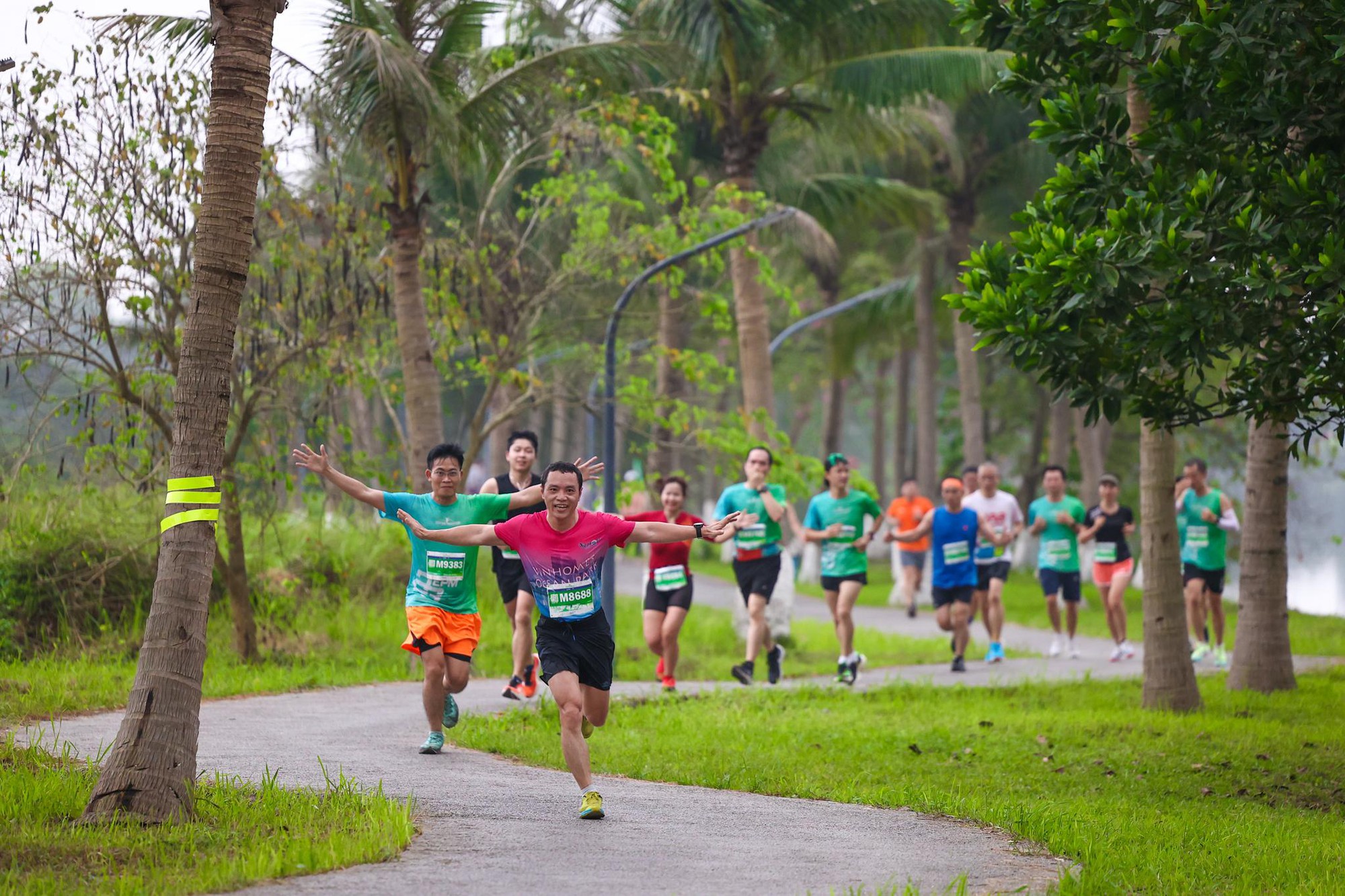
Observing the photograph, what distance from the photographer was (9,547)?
13.9 metres

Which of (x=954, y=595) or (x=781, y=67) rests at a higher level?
(x=781, y=67)

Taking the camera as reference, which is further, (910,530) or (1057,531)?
(910,530)

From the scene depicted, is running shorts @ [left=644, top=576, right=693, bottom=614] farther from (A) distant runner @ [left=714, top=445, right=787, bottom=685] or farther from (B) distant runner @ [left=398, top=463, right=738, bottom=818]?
(B) distant runner @ [left=398, top=463, right=738, bottom=818]

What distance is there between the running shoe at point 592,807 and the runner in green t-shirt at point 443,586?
Result: 7.79 feet

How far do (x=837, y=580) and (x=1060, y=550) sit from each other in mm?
3890

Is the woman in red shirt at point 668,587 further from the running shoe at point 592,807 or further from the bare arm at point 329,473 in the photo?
the running shoe at point 592,807

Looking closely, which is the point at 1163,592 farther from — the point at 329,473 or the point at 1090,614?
the point at 1090,614

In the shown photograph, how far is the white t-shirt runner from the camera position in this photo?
53.5 feet

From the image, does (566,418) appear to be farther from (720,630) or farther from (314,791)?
(314,791)

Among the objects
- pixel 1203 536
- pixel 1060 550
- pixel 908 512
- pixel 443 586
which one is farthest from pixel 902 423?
pixel 443 586

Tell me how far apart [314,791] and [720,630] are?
1249cm

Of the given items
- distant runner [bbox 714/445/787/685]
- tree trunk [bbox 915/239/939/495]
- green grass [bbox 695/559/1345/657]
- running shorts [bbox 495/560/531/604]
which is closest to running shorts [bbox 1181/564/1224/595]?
green grass [bbox 695/559/1345/657]

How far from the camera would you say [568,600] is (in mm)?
7543

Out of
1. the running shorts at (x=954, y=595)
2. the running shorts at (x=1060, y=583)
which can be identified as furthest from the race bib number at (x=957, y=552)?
the running shorts at (x=1060, y=583)
